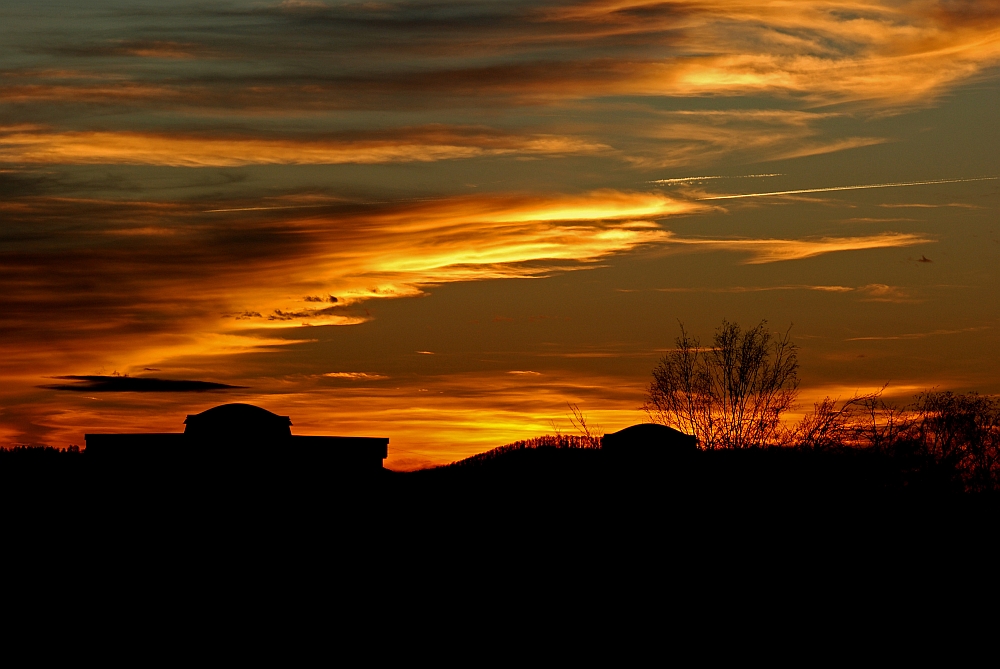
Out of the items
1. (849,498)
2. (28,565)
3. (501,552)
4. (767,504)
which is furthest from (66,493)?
(849,498)

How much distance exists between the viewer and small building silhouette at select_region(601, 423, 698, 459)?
51938mm

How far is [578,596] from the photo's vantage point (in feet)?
115

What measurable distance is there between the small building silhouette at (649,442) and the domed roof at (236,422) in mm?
15601

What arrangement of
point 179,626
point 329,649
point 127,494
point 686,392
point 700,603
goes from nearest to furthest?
point 329,649
point 179,626
point 700,603
point 127,494
point 686,392

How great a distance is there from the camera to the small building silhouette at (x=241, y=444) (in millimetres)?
44531

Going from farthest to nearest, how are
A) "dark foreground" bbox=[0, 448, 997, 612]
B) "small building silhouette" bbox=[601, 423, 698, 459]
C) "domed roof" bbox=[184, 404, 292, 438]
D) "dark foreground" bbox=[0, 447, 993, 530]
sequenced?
1. "small building silhouette" bbox=[601, 423, 698, 459]
2. "domed roof" bbox=[184, 404, 292, 438]
3. "dark foreground" bbox=[0, 447, 993, 530]
4. "dark foreground" bbox=[0, 448, 997, 612]

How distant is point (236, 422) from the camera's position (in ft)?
152

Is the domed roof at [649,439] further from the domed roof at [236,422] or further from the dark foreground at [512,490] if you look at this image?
the domed roof at [236,422]

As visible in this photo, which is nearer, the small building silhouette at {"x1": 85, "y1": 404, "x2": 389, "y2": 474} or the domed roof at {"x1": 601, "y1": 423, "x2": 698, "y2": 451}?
the small building silhouette at {"x1": 85, "y1": 404, "x2": 389, "y2": 474}

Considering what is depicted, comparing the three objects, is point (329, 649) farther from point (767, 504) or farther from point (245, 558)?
point (767, 504)

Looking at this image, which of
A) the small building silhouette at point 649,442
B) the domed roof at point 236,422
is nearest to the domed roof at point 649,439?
the small building silhouette at point 649,442

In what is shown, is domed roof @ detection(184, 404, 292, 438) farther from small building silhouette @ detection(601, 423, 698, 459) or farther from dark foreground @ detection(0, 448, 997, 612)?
small building silhouette @ detection(601, 423, 698, 459)

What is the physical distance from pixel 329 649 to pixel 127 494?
18.5 m

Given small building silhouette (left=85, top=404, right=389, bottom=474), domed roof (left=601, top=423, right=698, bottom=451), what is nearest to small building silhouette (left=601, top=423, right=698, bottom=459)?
domed roof (left=601, top=423, right=698, bottom=451)
